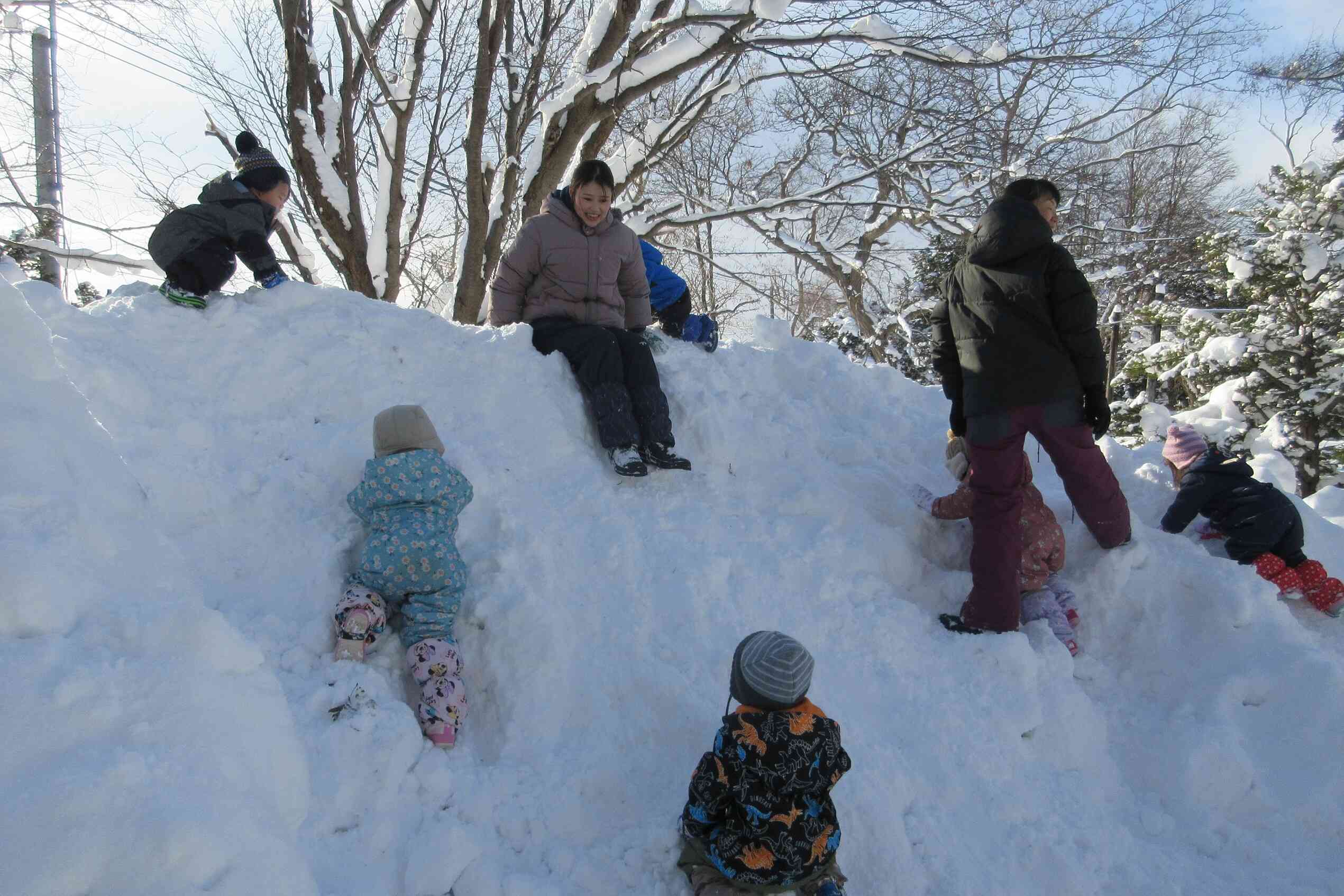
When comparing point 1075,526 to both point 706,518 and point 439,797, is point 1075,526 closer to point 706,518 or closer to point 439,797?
point 706,518

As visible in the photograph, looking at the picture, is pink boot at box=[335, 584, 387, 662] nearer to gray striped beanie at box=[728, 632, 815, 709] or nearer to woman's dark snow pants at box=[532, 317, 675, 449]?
gray striped beanie at box=[728, 632, 815, 709]

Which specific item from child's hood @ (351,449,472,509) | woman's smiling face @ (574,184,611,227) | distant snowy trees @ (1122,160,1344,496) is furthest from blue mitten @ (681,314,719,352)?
distant snowy trees @ (1122,160,1344,496)

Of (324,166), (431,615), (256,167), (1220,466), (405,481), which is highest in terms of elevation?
(324,166)

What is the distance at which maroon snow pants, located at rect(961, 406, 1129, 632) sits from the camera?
3.29 meters

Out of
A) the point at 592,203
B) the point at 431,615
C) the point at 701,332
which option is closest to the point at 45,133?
the point at 592,203

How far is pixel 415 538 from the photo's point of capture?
107 inches

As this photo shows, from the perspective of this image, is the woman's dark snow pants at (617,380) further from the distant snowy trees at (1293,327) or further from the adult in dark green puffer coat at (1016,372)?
the distant snowy trees at (1293,327)

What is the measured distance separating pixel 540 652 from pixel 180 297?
9.08 feet

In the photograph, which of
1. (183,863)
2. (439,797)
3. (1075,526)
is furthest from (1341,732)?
(183,863)

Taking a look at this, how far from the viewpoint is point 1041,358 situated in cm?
329

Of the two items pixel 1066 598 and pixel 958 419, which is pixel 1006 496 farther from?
pixel 1066 598

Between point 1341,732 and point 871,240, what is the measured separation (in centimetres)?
1226

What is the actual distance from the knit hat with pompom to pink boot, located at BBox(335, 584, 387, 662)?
2.72m

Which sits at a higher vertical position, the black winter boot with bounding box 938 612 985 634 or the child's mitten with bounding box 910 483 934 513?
the child's mitten with bounding box 910 483 934 513
